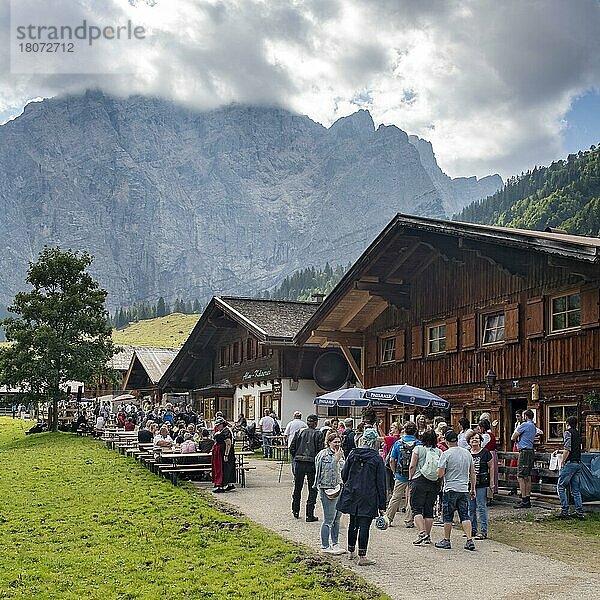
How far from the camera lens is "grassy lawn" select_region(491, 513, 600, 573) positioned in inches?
424

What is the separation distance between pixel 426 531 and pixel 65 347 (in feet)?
94.7

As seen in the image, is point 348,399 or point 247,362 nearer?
point 348,399

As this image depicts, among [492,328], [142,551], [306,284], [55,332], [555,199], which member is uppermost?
[555,199]

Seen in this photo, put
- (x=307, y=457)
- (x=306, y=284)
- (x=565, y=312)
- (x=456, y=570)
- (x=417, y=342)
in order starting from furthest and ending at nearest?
(x=306, y=284) < (x=417, y=342) < (x=565, y=312) < (x=307, y=457) < (x=456, y=570)

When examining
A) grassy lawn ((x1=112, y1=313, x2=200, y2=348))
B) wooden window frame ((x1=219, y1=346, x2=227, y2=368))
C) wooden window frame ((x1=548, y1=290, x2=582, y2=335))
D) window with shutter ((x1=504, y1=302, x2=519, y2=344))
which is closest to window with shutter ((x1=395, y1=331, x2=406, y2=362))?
window with shutter ((x1=504, y1=302, x2=519, y2=344))

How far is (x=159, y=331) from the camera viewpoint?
15738cm

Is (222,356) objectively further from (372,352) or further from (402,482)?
(402,482)

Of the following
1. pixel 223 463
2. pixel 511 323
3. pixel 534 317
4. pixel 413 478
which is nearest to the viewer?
pixel 413 478

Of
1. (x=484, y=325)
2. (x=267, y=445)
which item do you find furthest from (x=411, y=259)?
(x=267, y=445)

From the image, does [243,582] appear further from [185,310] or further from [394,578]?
[185,310]

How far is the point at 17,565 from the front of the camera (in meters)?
10.5

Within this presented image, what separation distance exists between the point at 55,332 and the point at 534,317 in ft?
80.8

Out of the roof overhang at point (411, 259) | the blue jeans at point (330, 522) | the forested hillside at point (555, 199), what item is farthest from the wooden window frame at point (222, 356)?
the forested hillside at point (555, 199)

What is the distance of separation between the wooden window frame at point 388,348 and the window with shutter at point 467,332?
417 centimetres
